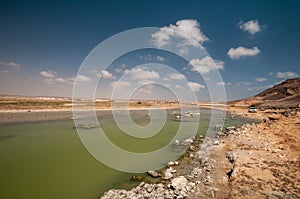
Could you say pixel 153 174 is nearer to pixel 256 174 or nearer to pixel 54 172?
pixel 256 174

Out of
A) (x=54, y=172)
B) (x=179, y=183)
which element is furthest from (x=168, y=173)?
(x=54, y=172)

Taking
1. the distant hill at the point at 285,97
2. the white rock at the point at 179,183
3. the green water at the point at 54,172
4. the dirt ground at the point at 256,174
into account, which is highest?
the distant hill at the point at 285,97

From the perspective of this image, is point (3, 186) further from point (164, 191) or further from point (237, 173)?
point (237, 173)

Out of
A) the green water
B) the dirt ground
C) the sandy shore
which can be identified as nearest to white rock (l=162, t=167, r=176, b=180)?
the sandy shore

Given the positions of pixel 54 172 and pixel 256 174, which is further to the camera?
pixel 54 172

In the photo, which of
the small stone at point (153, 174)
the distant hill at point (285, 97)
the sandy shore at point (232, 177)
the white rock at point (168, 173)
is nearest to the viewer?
the sandy shore at point (232, 177)

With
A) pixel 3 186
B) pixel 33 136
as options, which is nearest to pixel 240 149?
pixel 3 186

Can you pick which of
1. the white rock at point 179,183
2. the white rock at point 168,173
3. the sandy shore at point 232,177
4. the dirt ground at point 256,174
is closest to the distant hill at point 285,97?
the dirt ground at point 256,174

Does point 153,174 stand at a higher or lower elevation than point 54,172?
higher

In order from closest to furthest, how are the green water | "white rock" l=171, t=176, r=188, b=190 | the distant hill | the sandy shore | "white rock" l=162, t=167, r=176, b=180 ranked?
1. the sandy shore
2. "white rock" l=171, t=176, r=188, b=190
3. the green water
4. "white rock" l=162, t=167, r=176, b=180
5. the distant hill

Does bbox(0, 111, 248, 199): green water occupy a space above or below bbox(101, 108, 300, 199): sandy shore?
below

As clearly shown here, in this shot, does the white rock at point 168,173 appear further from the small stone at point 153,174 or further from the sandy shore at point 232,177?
the small stone at point 153,174

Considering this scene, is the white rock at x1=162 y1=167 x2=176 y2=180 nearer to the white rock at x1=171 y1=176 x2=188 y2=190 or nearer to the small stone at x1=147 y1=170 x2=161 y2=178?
the small stone at x1=147 y1=170 x2=161 y2=178

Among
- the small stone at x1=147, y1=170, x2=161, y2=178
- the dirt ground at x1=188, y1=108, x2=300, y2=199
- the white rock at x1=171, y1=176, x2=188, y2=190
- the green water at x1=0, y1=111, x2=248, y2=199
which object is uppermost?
the dirt ground at x1=188, y1=108, x2=300, y2=199
